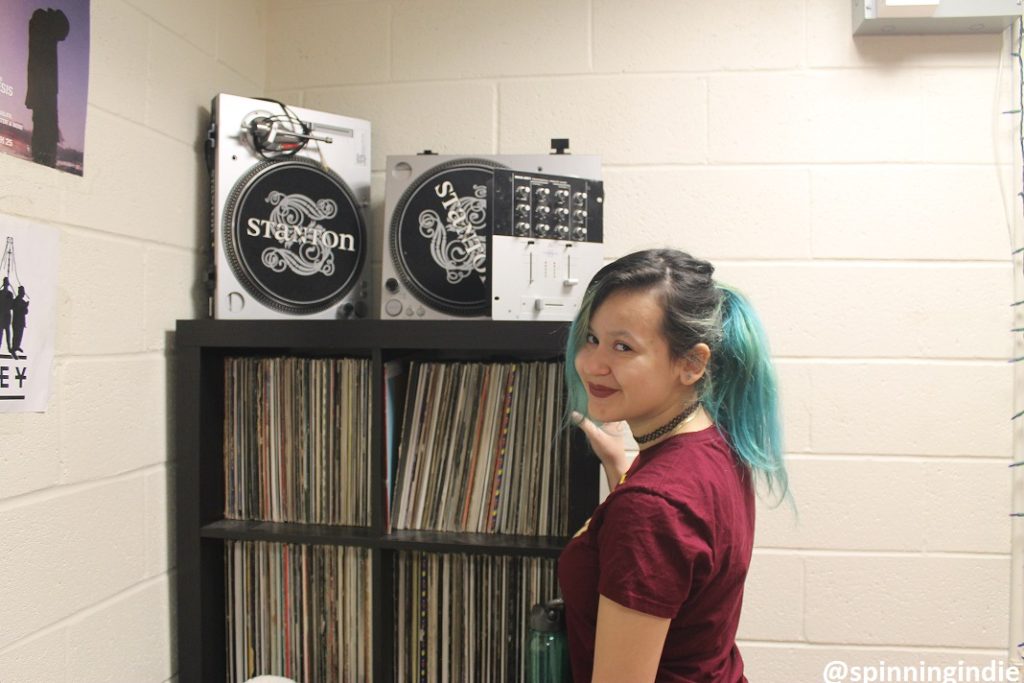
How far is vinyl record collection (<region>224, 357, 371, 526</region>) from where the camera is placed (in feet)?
4.92

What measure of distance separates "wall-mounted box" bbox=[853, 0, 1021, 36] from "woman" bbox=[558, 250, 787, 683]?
963mm

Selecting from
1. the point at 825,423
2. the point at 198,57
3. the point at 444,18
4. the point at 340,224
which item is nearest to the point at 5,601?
the point at 340,224

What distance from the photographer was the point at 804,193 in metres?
1.70

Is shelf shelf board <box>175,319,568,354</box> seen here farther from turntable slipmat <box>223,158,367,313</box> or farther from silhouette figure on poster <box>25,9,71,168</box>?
silhouette figure on poster <box>25,9,71,168</box>

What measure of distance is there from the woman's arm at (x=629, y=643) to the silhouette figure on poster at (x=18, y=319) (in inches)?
39.0

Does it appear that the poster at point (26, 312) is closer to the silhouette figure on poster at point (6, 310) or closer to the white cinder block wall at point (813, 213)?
the silhouette figure on poster at point (6, 310)

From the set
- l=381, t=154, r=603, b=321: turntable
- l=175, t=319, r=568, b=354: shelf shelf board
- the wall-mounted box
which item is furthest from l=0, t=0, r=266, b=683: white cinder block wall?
the wall-mounted box

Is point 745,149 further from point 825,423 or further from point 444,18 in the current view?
point 444,18

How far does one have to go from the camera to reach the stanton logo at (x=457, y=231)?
158 cm

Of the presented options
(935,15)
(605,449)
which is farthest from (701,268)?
(935,15)

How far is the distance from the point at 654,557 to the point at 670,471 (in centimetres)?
13

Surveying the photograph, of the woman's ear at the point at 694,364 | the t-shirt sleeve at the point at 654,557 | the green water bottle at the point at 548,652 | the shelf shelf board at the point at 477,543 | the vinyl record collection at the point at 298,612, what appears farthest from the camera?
the vinyl record collection at the point at 298,612

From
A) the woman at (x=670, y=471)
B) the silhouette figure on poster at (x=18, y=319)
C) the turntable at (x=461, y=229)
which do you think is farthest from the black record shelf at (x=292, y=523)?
the silhouette figure on poster at (x=18, y=319)

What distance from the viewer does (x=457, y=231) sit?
159 cm
